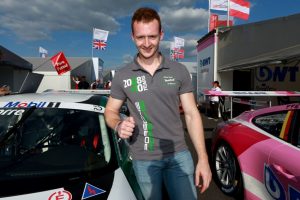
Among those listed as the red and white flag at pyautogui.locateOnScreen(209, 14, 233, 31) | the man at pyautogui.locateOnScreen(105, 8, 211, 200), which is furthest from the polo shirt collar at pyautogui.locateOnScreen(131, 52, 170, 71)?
the red and white flag at pyautogui.locateOnScreen(209, 14, 233, 31)

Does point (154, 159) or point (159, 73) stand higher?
point (159, 73)

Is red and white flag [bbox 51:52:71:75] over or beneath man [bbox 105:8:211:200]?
over

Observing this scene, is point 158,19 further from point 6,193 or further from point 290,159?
point 290,159

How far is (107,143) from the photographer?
2381 mm

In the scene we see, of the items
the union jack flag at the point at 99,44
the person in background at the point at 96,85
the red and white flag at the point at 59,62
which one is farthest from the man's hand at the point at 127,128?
the union jack flag at the point at 99,44

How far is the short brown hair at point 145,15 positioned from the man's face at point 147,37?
19mm

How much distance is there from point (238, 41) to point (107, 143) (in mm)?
13410

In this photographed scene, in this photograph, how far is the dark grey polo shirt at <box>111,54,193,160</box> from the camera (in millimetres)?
1947

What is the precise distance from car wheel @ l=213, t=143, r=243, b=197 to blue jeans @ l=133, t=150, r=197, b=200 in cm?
200

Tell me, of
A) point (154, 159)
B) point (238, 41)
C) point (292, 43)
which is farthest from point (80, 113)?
point (238, 41)

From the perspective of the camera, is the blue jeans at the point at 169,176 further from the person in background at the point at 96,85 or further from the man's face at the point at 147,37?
the person in background at the point at 96,85

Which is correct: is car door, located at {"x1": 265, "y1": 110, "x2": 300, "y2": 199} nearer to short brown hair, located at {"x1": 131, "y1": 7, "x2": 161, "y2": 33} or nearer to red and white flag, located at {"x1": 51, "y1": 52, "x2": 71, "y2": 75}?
short brown hair, located at {"x1": 131, "y1": 7, "x2": 161, "y2": 33}

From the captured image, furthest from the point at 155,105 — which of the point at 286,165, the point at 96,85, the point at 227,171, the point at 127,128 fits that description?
the point at 96,85

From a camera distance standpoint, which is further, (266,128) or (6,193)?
(266,128)
